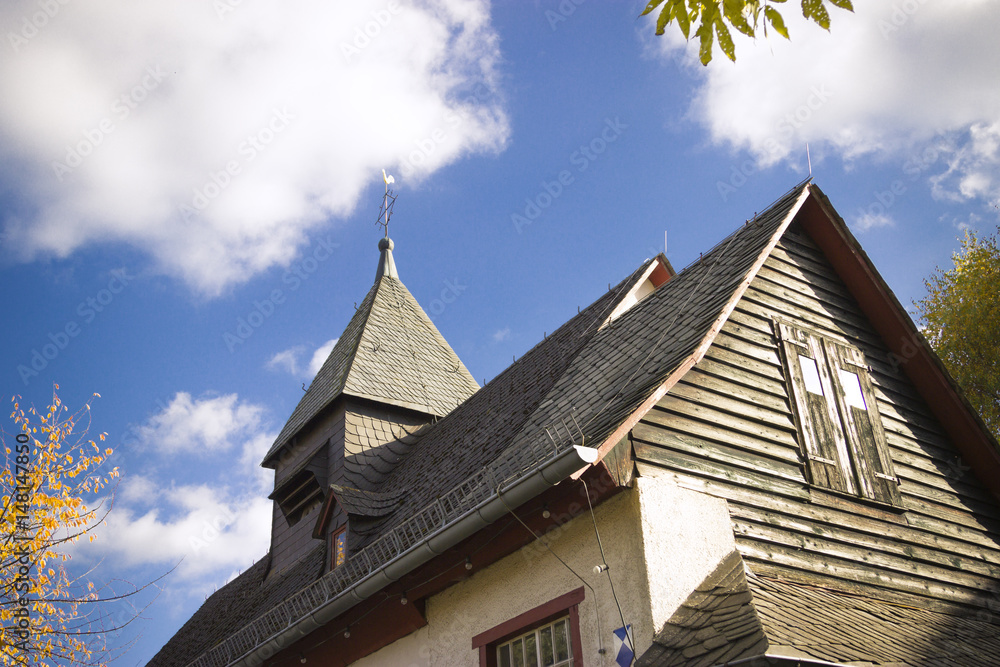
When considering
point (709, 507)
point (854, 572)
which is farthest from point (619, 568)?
point (854, 572)

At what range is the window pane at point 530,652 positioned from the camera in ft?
23.2

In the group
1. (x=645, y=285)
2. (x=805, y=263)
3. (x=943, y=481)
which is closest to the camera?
(x=943, y=481)

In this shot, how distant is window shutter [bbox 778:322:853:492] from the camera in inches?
319

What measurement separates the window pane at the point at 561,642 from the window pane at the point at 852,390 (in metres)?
4.14

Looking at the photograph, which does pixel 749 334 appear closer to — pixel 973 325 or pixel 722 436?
pixel 722 436

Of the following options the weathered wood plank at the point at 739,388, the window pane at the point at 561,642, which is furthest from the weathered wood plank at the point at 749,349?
the window pane at the point at 561,642

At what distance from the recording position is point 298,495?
49.2 ft

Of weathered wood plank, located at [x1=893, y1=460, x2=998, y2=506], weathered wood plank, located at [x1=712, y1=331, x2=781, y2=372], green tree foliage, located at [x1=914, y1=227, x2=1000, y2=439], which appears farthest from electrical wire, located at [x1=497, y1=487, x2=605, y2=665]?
green tree foliage, located at [x1=914, y1=227, x2=1000, y2=439]

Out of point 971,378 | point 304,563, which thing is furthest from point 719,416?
point 971,378

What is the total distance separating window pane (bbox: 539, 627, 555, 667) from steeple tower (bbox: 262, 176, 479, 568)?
697 cm

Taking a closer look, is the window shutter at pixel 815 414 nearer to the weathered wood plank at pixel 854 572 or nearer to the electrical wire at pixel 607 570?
the weathered wood plank at pixel 854 572

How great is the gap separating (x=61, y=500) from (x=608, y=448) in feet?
25.7

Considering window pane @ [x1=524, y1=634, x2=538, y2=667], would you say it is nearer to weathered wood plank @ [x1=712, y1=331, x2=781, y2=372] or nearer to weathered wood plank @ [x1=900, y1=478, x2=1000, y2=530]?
weathered wood plank @ [x1=712, y1=331, x2=781, y2=372]

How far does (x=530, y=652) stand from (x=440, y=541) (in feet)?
3.99
